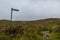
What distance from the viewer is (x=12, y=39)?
20000mm

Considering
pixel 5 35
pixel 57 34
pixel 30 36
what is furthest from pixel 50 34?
pixel 5 35

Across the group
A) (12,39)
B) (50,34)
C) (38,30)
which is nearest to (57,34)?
(50,34)

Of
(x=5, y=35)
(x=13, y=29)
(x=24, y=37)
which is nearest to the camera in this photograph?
(x=24, y=37)

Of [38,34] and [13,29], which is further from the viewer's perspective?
[13,29]

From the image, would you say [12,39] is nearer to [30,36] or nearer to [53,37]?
[30,36]

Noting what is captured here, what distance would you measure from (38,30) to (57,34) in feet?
6.71

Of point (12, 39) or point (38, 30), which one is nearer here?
point (12, 39)

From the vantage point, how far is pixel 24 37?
64.4ft

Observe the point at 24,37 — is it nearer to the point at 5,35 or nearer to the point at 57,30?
the point at 5,35

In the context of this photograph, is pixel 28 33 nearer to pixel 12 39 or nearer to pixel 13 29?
pixel 12 39

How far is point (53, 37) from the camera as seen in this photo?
64.5 feet

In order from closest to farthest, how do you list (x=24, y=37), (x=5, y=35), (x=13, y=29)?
(x=24, y=37)
(x=5, y=35)
(x=13, y=29)

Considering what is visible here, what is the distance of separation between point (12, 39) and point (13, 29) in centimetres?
277

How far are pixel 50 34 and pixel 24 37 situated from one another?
2.32 meters
